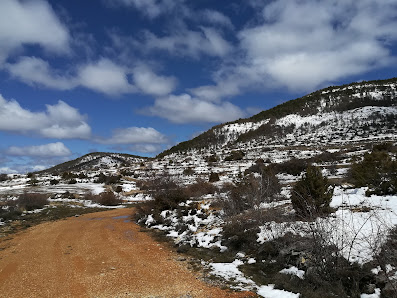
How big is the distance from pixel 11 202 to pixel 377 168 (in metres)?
24.4

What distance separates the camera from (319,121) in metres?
A: 85.2

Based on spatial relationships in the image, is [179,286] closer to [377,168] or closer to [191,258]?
[191,258]

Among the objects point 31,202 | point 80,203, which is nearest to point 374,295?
point 31,202

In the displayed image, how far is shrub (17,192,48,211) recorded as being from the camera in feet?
68.8

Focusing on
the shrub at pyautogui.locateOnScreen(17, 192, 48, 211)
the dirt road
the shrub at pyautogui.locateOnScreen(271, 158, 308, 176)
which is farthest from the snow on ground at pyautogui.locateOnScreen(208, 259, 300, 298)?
the shrub at pyautogui.locateOnScreen(271, 158, 308, 176)

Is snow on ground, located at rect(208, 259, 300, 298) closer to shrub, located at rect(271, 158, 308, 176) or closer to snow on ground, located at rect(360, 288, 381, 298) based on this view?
snow on ground, located at rect(360, 288, 381, 298)

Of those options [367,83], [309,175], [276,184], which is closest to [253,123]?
[367,83]

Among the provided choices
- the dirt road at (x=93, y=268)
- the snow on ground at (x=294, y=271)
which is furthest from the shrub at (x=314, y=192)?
the dirt road at (x=93, y=268)

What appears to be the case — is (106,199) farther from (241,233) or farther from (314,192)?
(314,192)

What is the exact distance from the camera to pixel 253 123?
10044 cm

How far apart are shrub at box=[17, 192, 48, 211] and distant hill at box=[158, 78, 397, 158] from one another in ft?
182

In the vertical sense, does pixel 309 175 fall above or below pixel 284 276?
above

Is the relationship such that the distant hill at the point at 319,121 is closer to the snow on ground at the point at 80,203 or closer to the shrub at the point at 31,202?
the snow on ground at the point at 80,203

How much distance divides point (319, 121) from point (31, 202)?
8069 cm
